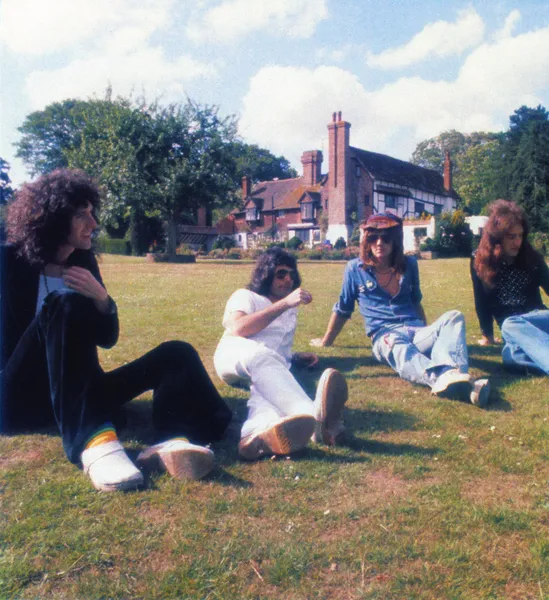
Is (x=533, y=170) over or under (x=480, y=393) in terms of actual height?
over

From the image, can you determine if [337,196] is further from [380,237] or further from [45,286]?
[45,286]

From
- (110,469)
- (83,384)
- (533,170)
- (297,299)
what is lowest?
(110,469)

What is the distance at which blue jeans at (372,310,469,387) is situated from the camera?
439cm

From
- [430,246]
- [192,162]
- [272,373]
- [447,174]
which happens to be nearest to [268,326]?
[272,373]

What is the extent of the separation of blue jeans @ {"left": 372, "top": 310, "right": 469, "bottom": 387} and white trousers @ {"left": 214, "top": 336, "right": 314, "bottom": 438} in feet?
4.36

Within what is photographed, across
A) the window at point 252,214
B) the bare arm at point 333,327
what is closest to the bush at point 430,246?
the window at point 252,214

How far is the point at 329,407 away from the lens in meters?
3.41

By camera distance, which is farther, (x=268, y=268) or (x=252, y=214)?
(x=252, y=214)

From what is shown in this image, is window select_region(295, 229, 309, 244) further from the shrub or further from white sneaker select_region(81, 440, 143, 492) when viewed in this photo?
white sneaker select_region(81, 440, 143, 492)

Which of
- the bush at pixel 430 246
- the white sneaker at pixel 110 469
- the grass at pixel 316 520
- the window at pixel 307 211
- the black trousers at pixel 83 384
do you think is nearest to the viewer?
the grass at pixel 316 520

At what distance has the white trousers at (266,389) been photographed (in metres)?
3.39

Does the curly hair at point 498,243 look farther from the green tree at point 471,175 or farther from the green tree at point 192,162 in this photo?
the green tree at point 471,175

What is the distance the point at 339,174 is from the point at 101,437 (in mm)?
53614

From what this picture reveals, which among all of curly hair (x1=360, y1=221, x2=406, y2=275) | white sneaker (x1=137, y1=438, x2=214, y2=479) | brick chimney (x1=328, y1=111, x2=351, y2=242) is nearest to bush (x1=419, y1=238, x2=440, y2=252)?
brick chimney (x1=328, y1=111, x2=351, y2=242)
